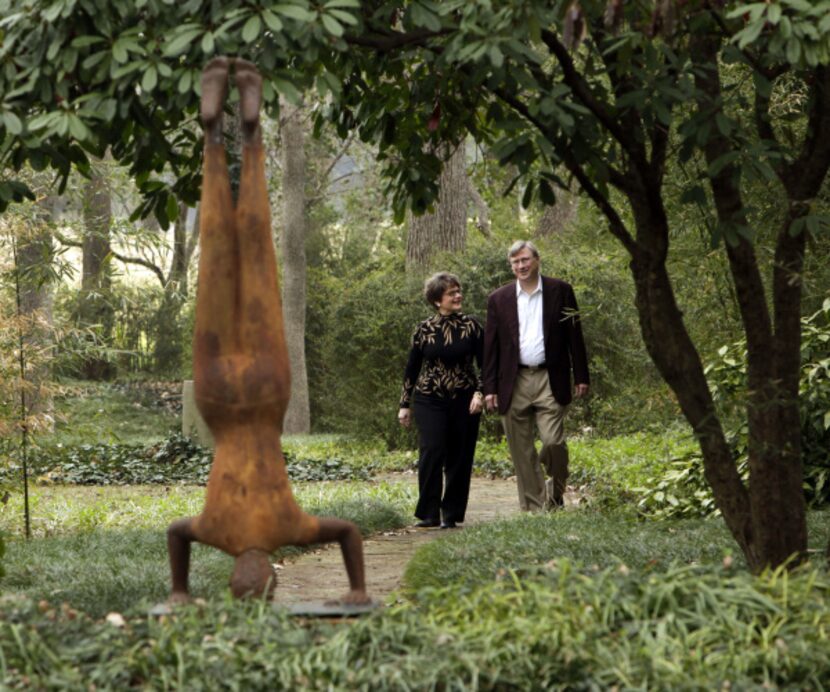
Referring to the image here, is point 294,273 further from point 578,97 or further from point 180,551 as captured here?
point 180,551

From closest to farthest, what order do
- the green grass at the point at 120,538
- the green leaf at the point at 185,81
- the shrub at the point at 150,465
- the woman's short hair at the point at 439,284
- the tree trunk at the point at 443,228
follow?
the green leaf at the point at 185,81, the green grass at the point at 120,538, the woman's short hair at the point at 439,284, the shrub at the point at 150,465, the tree trunk at the point at 443,228

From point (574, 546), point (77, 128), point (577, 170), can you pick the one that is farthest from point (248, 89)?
point (574, 546)

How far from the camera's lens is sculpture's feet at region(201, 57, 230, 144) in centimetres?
508

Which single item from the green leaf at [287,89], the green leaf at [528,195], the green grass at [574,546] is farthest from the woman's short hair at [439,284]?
the green leaf at [287,89]

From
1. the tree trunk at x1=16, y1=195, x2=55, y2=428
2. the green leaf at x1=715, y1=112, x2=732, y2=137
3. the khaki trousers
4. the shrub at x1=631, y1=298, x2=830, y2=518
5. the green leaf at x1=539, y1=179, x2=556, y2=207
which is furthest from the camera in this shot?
the tree trunk at x1=16, y1=195, x2=55, y2=428

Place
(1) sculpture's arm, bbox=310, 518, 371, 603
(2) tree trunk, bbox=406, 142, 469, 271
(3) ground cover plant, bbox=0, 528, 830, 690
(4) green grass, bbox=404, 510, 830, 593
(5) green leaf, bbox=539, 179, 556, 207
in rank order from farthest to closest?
(2) tree trunk, bbox=406, 142, 469, 271
(4) green grass, bbox=404, 510, 830, 593
(5) green leaf, bbox=539, 179, 556, 207
(1) sculpture's arm, bbox=310, 518, 371, 603
(3) ground cover plant, bbox=0, 528, 830, 690

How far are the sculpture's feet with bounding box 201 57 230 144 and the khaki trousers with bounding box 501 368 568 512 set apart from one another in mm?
5626

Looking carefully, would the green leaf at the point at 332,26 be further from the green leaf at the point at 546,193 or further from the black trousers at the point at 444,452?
the black trousers at the point at 444,452

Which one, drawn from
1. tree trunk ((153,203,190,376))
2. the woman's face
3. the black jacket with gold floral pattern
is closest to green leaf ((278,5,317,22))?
the woman's face

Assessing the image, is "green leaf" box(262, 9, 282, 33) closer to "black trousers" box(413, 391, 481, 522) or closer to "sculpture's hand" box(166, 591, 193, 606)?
"sculpture's hand" box(166, 591, 193, 606)

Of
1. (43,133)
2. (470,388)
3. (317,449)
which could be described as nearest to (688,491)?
(470,388)

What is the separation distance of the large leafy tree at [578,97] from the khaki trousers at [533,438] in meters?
3.83

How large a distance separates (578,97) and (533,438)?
484 centimetres

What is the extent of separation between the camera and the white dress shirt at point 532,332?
34.1 ft
